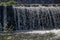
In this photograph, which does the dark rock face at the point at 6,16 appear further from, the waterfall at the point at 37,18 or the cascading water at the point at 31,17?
the waterfall at the point at 37,18

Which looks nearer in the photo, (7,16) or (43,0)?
(7,16)

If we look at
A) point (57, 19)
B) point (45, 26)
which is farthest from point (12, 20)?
point (57, 19)

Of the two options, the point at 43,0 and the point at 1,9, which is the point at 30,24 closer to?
the point at 1,9

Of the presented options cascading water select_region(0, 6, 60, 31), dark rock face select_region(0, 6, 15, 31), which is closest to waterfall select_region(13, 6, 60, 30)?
cascading water select_region(0, 6, 60, 31)

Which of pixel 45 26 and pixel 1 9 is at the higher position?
pixel 1 9

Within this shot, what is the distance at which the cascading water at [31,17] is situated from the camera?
1702cm

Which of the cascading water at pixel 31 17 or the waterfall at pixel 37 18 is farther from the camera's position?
the waterfall at pixel 37 18

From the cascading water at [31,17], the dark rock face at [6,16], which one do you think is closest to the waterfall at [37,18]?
the cascading water at [31,17]

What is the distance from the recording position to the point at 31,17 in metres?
18.2

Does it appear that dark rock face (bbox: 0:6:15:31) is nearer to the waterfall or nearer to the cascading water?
the cascading water

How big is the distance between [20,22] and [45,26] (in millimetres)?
1932

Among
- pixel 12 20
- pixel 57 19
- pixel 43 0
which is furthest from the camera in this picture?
pixel 43 0

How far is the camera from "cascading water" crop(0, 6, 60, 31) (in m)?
17.0

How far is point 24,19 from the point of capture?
1781 cm
